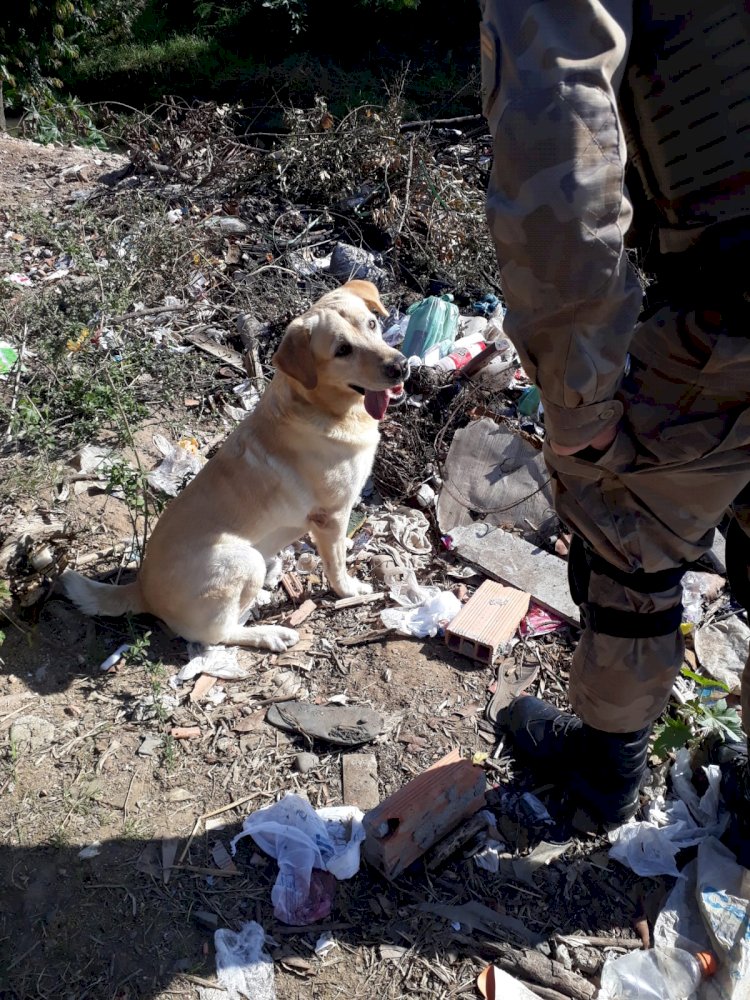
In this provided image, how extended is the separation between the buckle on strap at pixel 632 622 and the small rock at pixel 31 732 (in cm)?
197

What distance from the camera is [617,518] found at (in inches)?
70.6

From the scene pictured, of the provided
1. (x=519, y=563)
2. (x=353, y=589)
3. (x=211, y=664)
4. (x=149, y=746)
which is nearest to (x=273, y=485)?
(x=353, y=589)

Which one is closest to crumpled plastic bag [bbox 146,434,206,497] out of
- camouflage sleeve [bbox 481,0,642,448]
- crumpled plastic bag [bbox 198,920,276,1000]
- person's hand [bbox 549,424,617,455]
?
crumpled plastic bag [bbox 198,920,276,1000]

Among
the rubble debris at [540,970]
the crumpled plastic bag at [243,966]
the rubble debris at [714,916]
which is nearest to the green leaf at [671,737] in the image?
the rubble debris at [714,916]

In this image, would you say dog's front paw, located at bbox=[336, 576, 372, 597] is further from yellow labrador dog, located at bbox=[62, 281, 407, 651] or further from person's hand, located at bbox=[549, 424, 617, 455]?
person's hand, located at bbox=[549, 424, 617, 455]

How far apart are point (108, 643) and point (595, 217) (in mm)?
2589

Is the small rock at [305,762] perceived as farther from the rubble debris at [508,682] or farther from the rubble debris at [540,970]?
the rubble debris at [540,970]

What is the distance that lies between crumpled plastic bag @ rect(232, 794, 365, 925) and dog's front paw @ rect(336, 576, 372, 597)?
44.1 inches

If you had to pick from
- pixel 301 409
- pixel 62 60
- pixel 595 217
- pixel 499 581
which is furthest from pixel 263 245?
pixel 62 60

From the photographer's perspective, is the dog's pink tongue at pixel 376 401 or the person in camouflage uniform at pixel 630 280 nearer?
the person in camouflage uniform at pixel 630 280

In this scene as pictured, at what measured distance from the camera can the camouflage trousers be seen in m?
1.60

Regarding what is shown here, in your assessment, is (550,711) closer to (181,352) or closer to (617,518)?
(617,518)

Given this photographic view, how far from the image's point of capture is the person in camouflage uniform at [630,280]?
1.30 meters

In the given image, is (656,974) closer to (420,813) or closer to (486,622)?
(420,813)
